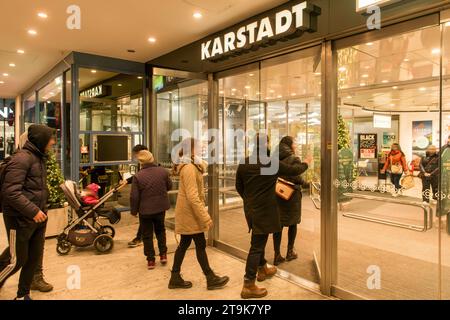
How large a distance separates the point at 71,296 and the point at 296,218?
2769 mm

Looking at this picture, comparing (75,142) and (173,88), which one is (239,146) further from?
(75,142)

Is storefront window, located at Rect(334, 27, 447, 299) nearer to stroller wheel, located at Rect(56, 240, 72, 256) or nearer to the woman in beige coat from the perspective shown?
the woman in beige coat

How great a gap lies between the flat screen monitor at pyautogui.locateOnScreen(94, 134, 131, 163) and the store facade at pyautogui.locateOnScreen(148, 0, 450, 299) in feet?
2.23

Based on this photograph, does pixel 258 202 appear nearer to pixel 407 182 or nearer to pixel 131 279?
pixel 131 279

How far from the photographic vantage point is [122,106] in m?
7.68

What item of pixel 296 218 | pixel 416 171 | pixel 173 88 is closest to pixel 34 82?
pixel 173 88

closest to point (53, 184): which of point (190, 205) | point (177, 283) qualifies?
point (177, 283)

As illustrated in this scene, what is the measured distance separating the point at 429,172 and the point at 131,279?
4.44 metres

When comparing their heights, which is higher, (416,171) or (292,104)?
(292,104)

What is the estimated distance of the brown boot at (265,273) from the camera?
3.88 metres

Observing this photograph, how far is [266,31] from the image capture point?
4.04 meters

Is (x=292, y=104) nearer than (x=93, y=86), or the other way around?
(x=93, y=86)

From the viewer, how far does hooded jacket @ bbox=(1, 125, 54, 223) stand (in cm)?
287

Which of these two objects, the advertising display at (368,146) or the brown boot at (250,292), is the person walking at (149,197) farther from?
the advertising display at (368,146)
